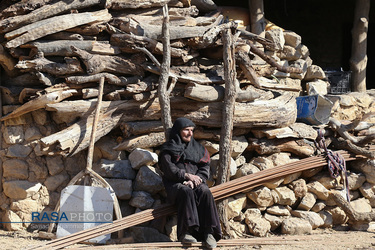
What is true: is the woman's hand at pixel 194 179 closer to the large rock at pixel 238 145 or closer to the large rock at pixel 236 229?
the large rock at pixel 236 229

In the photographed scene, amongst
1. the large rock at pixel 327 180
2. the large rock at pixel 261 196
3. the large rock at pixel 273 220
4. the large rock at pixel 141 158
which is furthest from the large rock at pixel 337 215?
the large rock at pixel 141 158

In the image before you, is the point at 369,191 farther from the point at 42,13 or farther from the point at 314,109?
the point at 42,13

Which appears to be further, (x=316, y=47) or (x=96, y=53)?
(x=316, y=47)

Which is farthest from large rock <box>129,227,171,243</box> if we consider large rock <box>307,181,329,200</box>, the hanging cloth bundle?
the hanging cloth bundle

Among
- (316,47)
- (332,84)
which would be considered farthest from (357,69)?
(316,47)

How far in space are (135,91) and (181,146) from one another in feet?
3.14

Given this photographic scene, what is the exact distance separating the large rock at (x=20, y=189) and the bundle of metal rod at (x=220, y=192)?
1.17 metres

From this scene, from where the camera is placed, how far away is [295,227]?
5.61 meters

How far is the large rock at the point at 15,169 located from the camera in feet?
18.1

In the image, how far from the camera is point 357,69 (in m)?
7.95

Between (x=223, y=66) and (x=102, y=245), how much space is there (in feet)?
8.94

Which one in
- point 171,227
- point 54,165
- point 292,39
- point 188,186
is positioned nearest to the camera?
point 188,186

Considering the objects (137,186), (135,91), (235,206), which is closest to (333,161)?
(235,206)

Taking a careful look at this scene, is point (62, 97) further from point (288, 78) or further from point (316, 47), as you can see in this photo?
point (316, 47)
